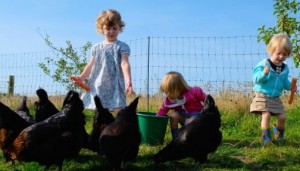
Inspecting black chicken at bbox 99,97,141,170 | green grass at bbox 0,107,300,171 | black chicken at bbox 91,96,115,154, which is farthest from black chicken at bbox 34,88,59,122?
black chicken at bbox 99,97,141,170

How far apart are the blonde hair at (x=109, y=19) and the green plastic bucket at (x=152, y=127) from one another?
136 cm

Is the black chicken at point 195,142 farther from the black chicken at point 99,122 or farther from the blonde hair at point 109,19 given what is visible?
the blonde hair at point 109,19

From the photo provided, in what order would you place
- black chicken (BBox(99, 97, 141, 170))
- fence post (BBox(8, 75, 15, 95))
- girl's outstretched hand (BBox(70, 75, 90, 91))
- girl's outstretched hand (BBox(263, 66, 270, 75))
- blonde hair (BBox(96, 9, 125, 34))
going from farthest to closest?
1. fence post (BBox(8, 75, 15, 95))
2. girl's outstretched hand (BBox(70, 75, 90, 91))
3. blonde hair (BBox(96, 9, 125, 34))
4. girl's outstretched hand (BBox(263, 66, 270, 75))
5. black chicken (BBox(99, 97, 141, 170))

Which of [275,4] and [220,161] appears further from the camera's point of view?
[275,4]

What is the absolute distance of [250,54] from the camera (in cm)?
988

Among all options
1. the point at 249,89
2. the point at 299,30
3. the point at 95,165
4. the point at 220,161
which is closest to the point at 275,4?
the point at 299,30

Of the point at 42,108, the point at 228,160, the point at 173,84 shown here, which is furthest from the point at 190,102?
the point at 42,108

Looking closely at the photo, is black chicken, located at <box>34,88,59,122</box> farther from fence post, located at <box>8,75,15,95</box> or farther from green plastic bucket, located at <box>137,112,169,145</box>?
fence post, located at <box>8,75,15,95</box>

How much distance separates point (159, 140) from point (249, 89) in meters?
4.35

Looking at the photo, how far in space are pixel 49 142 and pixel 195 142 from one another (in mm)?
1658

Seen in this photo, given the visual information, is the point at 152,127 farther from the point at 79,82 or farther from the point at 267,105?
the point at 267,105

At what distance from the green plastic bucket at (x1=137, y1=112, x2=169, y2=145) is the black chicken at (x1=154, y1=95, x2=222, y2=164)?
86cm

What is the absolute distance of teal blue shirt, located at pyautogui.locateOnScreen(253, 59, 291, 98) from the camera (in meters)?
5.77

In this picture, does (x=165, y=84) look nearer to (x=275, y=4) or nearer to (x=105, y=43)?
(x=105, y=43)
